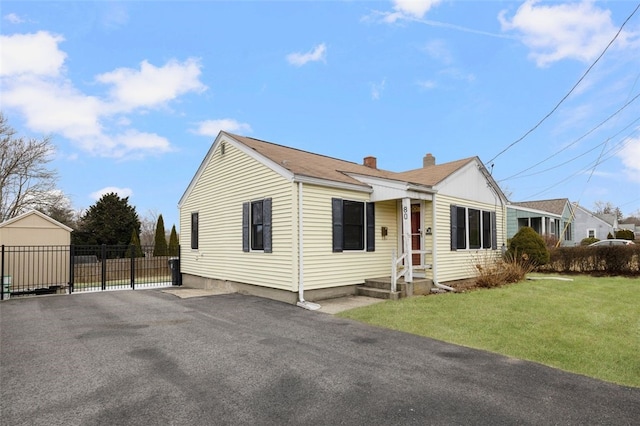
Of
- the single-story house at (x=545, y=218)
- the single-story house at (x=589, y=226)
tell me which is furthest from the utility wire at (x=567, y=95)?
the single-story house at (x=589, y=226)

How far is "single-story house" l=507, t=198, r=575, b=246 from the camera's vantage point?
24.3 metres

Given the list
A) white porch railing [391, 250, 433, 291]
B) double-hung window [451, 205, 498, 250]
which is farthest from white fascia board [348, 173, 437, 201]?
double-hung window [451, 205, 498, 250]

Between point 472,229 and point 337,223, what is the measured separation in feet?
19.3

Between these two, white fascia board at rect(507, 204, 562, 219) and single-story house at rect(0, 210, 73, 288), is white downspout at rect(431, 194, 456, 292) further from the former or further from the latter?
white fascia board at rect(507, 204, 562, 219)

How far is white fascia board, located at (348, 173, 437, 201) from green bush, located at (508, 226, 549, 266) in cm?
556

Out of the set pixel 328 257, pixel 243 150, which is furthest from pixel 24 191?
pixel 328 257

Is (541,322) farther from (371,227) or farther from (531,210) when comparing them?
(531,210)

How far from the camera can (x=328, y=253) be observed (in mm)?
9453

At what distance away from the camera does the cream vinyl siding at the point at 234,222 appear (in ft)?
30.0

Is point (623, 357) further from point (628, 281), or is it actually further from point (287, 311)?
point (628, 281)

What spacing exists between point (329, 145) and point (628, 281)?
15524mm

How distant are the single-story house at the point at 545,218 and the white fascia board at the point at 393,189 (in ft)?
52.8

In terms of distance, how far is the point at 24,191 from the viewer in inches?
1121

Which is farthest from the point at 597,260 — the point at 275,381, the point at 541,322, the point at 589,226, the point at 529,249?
the point at 589,226
